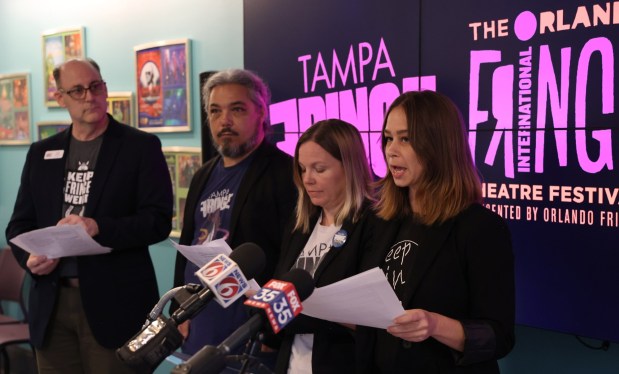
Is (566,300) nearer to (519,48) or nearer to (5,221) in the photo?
(519,48)

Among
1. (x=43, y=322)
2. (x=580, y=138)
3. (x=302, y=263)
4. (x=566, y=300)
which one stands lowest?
(x=43, y=322)

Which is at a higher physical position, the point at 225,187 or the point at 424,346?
the point at 225,187

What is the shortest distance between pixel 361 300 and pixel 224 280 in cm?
43

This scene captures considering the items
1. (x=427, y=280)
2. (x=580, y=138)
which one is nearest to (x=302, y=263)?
(x=427, y=280)

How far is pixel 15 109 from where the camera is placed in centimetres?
517

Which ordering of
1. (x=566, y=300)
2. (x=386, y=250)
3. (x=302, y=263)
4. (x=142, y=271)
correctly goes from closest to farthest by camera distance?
(x=386, y=250) → (x=302, y=263) → (x=566, y=300) → (x=142, y=271)

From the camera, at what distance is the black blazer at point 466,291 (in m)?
1.62

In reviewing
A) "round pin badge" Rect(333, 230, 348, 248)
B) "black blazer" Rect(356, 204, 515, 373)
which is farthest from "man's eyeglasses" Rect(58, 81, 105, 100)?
"black blazer" Rect(356, 204, 515, 373)

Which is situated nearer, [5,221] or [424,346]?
[424,346]

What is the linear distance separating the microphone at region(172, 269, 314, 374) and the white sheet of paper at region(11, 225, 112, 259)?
1.51 m

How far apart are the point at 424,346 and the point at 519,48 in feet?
3.85

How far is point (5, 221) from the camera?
5461mm

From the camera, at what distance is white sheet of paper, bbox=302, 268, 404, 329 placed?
1.40 m

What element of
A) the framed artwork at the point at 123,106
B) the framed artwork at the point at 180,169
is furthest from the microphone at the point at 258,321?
the framed artwork at the point at 123,106
